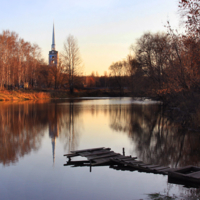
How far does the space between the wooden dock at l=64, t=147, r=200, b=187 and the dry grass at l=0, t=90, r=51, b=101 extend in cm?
3568

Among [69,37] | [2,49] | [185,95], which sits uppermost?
[69,37]

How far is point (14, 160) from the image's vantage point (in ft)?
27.1

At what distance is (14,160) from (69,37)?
170ft

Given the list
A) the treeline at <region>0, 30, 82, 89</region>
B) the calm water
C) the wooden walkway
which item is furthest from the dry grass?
the wooden walkway

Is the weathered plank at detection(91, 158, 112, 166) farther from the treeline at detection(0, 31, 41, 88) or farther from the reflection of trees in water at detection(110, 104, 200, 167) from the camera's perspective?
the treeline at detection(0, 31, 41, 88)

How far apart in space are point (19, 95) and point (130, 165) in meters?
39.5

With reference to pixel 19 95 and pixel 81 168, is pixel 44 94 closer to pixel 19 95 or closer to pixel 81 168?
pixel 19 95

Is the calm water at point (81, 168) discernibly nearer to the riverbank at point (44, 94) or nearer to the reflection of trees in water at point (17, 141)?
the reflection of trees in water at point (17, 141)

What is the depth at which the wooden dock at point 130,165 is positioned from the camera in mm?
5766

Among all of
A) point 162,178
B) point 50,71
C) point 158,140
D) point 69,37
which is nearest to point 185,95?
point 158,140

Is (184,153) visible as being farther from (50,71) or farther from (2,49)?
(50,71)

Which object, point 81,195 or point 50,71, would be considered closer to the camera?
point 81,195

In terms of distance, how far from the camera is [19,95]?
43531mm

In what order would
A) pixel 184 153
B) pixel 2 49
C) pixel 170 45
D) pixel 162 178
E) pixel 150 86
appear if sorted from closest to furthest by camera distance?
pixel 162 178
pixel 184 153
pixel 170 45
pixel 150 86
pixel 2 49
